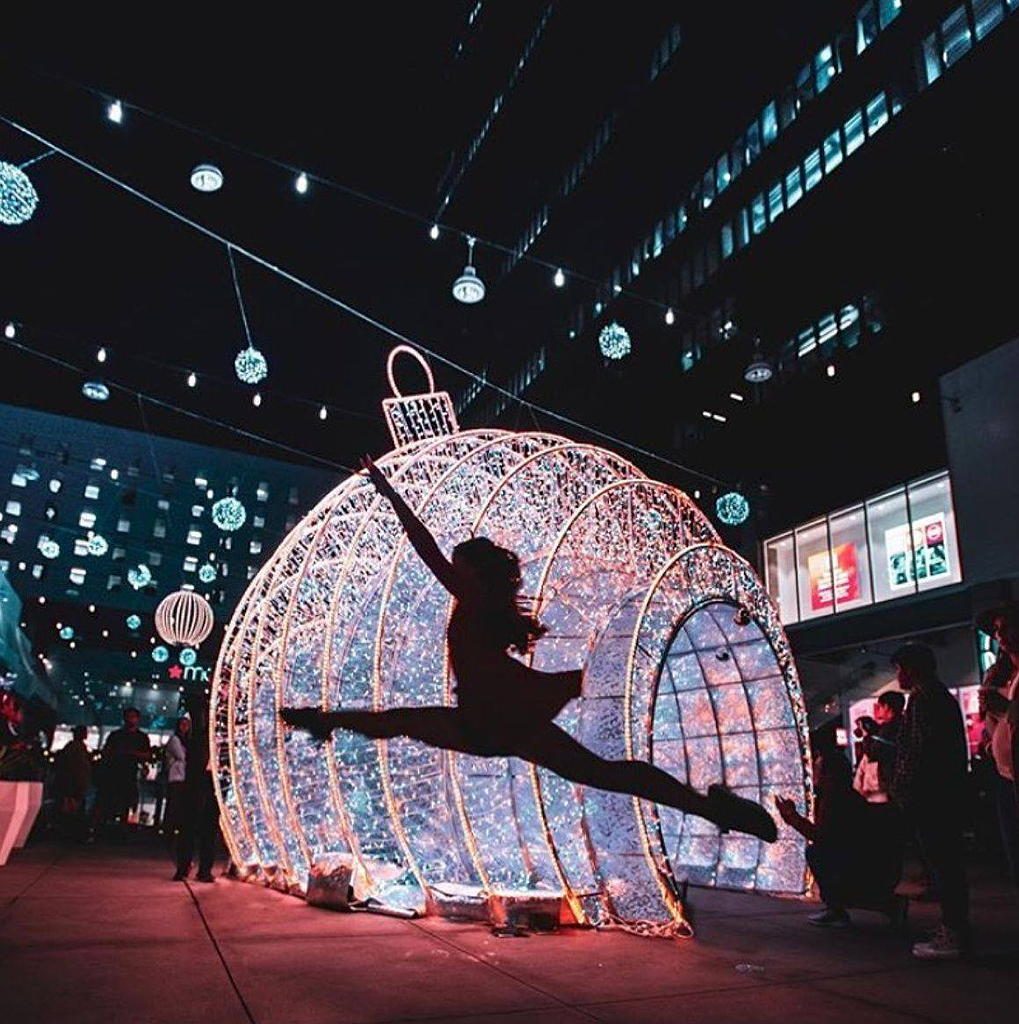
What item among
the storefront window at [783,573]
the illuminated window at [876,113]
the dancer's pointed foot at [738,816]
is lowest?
the dancer's pointed foot at [738,816]

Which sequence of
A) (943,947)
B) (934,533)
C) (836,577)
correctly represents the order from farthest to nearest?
1. (836,577)
2. (934,533)
3. (943,947)

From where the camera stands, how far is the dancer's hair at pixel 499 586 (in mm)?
3326

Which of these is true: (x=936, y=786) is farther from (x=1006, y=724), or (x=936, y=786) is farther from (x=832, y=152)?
(x=832, y=152)

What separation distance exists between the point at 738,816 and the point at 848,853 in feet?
13.6

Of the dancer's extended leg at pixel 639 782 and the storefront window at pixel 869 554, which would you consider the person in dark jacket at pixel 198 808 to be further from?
the storefront window at pixel 869 554

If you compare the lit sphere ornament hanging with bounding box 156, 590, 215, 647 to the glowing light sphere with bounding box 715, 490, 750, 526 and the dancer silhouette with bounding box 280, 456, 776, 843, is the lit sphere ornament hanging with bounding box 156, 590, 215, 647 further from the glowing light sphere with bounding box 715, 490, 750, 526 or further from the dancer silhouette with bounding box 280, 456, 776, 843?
the dancer silhouette with bounding box 280, 456, 776, 843

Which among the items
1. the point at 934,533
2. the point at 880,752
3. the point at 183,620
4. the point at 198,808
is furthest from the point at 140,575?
the point at 880,752

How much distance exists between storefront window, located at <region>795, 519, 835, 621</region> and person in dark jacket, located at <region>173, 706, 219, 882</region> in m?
15.5

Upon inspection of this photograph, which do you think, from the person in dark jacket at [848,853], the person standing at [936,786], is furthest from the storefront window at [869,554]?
the person standing at [936,786]

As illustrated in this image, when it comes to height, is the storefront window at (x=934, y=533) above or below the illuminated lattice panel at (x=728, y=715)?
above

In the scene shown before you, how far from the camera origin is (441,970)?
14.7ft

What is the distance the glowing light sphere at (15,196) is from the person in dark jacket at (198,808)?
5.12 m

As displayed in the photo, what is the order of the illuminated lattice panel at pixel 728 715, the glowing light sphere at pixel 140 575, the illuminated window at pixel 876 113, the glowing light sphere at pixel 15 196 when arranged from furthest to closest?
1. the glowing light sphere at pixel 140 575
2. the illuminated window at pixel 876 113
3. the glowing light sphere at pixel 15 196
4. the illuminated lattice panel at pixel 728 715

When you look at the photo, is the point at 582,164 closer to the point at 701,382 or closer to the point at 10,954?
the point at 701,382
